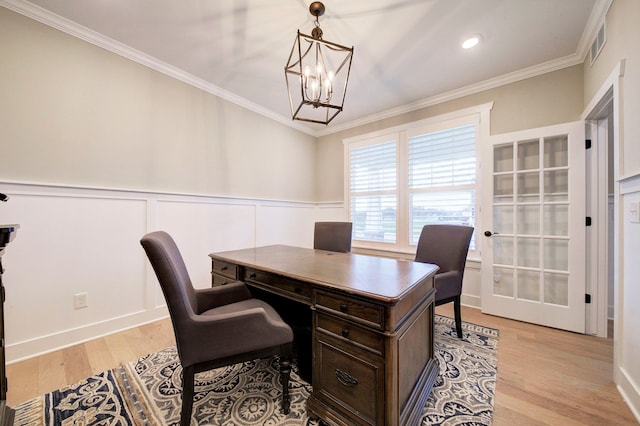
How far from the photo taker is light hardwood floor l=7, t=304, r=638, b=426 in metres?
1.39

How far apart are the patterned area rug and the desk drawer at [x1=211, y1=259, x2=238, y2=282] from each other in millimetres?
670

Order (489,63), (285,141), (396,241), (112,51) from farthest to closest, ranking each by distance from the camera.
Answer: (285,141) → (396,241) → (489,63) → (112,51)

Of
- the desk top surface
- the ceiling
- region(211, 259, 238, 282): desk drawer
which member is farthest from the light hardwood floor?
the ceiling

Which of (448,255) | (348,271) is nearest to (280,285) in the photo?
(348,271)

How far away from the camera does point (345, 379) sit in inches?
46.9

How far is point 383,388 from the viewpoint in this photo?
3.48 ft

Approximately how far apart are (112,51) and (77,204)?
1455 millimetres

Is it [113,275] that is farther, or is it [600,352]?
[113,275]

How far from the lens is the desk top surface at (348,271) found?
1.16 m

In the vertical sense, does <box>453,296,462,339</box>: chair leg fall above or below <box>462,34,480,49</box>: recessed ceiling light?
below

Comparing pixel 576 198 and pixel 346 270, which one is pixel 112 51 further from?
pixel 576 198

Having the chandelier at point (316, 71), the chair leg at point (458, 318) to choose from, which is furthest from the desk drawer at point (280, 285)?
the chair leg at point (458, 318)

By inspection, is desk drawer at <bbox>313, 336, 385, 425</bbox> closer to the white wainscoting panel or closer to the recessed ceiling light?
the white wainscoting panel

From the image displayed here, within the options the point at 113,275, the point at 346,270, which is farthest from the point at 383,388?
the point at 113,275
